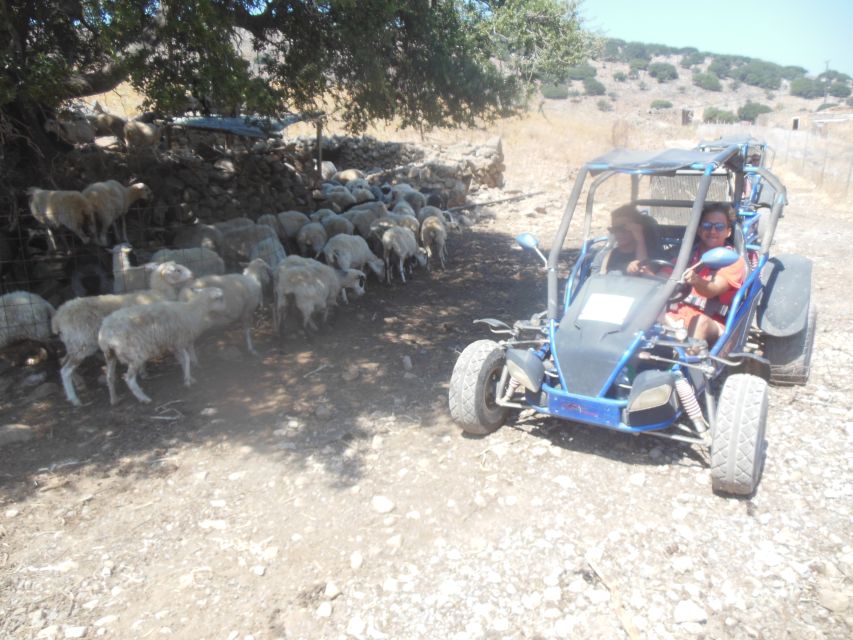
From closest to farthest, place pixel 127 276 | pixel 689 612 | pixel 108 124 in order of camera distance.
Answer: pixel 689 612 → pixel 127 276 → pixel 108 124

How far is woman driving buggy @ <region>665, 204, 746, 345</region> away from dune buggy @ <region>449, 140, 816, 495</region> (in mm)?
85

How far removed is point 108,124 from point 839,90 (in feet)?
325

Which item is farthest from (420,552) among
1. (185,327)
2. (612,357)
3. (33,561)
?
(185,327)

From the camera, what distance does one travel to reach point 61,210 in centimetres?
861

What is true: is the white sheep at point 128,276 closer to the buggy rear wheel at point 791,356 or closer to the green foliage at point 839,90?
the buggy rear wheel at point 791,356

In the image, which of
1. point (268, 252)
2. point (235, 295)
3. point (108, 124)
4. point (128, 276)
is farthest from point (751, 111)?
point (128, 276)

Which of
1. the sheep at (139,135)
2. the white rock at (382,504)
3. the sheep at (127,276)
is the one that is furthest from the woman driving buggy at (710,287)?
the sheep at (139,135)

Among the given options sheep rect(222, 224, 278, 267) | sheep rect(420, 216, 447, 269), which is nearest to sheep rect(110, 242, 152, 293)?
sheep rect(222, 224, 278, 267)

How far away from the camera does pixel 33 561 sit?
3.38 meters

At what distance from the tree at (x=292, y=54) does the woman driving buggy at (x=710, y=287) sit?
13.4 ft

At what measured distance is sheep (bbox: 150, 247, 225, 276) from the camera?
7.75 meters

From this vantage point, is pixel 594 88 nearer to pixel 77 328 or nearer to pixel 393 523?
pixel 77 328

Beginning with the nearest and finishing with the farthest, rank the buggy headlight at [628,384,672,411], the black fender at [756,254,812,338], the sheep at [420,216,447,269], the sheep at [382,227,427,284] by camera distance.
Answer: the buggy headlight at [628,384,672,411] → the black fender at [756,254,812,338] → the sheep at [382,227,427,284] → the sheep at [420,216,447,269]

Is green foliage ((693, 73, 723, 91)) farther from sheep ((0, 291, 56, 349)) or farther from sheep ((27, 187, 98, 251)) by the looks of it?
sheep ((0, 291, 56, 349))
